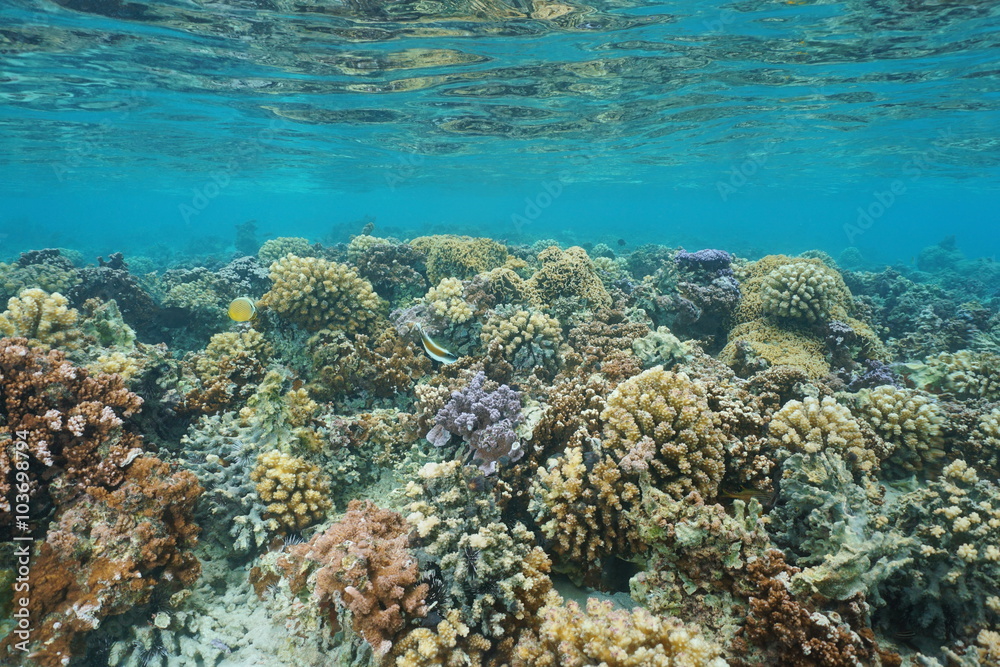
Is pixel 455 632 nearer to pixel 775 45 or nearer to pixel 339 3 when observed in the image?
pixel 339 3

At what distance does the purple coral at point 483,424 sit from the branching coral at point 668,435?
1133 mm

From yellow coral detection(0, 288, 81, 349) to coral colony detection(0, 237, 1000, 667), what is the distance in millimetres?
42

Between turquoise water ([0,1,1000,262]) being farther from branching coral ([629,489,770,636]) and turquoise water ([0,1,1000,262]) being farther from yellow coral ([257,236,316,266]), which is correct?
branching coral ([629,489,770,636])

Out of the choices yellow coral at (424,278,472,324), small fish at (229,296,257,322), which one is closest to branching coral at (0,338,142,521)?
small fish at (229,296,257,322)

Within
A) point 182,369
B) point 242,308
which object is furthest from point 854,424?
point 182,369

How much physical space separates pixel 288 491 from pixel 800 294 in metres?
9.18

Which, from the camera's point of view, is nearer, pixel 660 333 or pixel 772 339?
pixel 660 333

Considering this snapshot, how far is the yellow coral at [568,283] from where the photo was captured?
9336 millimetres

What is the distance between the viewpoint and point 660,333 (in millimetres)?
6777

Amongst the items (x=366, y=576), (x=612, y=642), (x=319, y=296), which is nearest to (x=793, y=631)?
(x=612, y=642)

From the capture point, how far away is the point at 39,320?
20.5ft

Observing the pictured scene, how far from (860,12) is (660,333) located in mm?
13492

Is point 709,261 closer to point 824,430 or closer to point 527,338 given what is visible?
point 527,338

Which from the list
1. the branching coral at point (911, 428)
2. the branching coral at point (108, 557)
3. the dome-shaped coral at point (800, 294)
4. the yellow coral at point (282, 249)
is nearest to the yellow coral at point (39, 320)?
the branching coral at point (108, 557)
